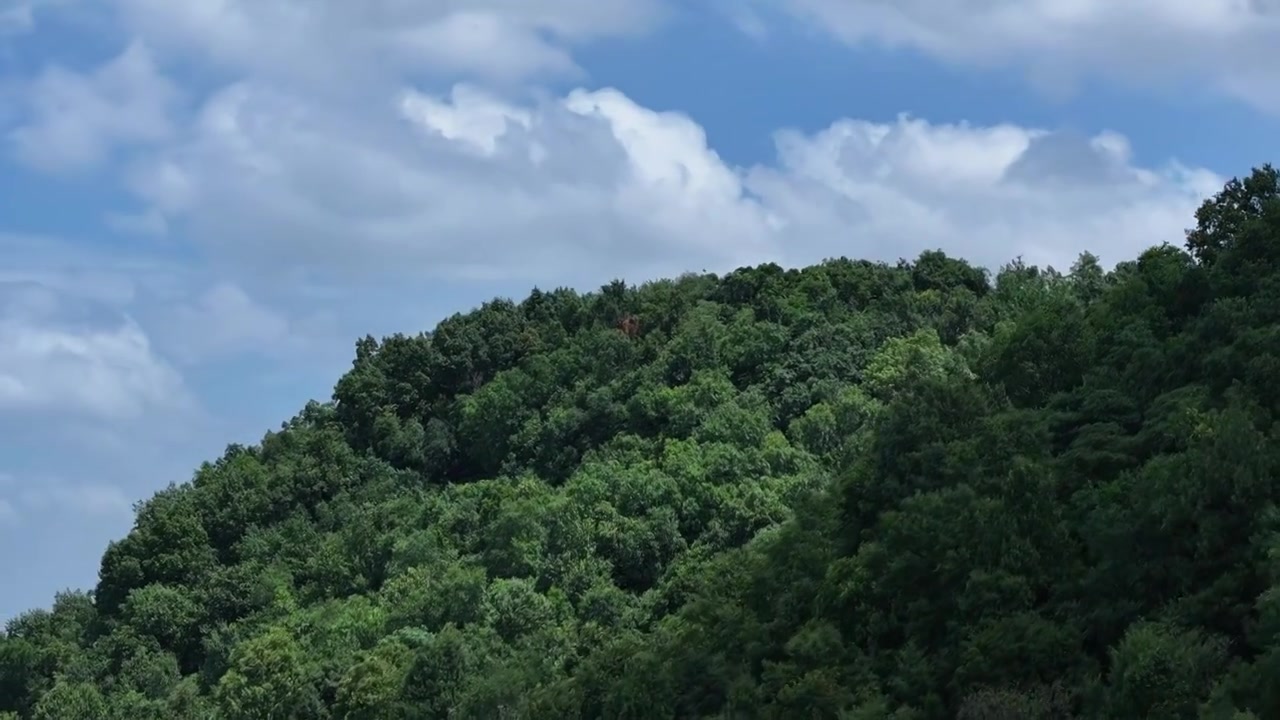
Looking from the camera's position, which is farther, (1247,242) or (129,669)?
(129,669)

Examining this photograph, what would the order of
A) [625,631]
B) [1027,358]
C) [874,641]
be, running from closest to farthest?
[874,641], [1027,358], [625,631]

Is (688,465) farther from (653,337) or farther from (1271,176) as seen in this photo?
(1271,176)

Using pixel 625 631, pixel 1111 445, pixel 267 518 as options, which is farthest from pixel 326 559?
pixel 1111 445

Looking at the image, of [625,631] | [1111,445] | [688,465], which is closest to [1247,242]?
[1111,445]

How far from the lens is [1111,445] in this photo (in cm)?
4169

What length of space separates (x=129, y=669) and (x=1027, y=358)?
44002mm

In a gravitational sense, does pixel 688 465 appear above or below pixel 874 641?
above

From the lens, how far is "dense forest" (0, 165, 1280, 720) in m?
36.9

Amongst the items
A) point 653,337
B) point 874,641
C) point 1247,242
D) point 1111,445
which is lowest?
point 874,641

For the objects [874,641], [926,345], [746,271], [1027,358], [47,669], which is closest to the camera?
[874,641]

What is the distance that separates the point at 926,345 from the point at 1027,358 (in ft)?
89.0

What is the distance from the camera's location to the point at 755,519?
219 ft

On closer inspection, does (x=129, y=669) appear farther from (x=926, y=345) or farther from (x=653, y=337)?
(x=926, y=345)

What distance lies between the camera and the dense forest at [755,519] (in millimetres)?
36875
